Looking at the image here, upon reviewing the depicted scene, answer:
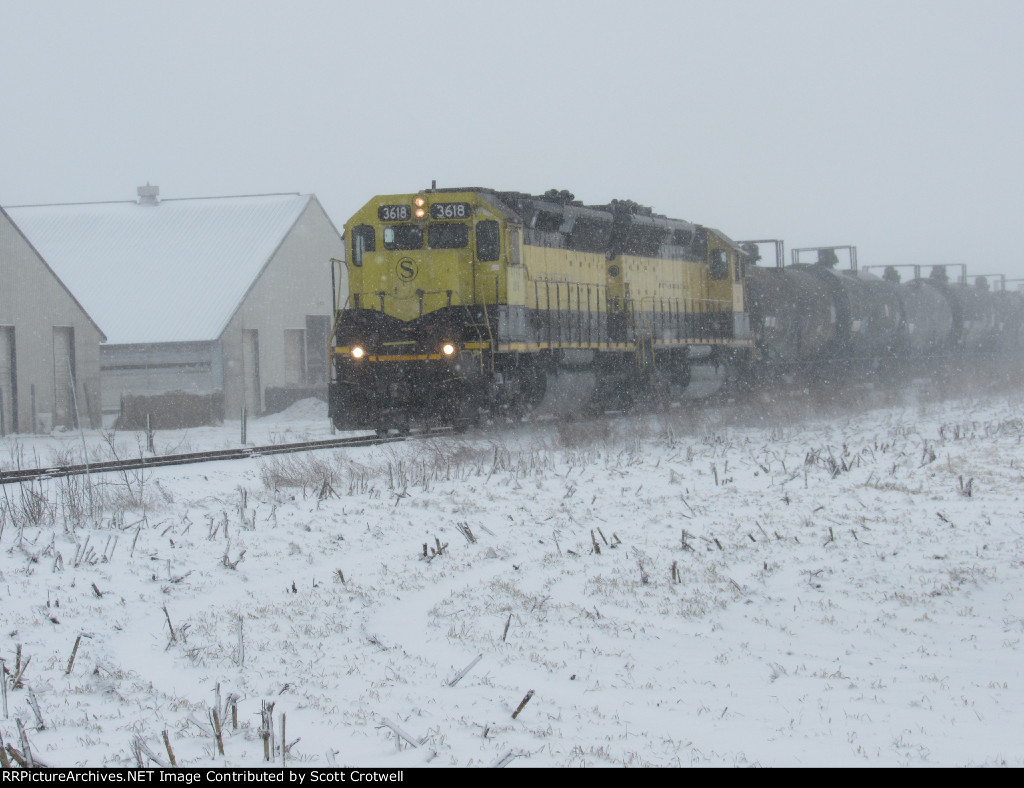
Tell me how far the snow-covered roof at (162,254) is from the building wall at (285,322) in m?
0.57

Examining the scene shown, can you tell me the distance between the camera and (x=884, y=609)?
24.0 feet

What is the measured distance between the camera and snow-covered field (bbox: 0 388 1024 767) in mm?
5027

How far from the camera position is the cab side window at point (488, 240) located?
55.4 ft

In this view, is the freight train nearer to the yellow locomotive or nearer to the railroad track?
the yellow locomotive

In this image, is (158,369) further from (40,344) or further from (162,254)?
(162,254)

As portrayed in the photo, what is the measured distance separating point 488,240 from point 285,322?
17.2 m

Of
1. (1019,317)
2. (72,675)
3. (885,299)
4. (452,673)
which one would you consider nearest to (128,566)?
(72,675)

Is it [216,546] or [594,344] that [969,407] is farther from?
[216,546]

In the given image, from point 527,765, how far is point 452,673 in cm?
148

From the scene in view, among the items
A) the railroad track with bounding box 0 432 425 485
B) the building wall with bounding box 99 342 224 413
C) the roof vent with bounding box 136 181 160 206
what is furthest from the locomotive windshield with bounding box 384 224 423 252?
the roof vent with bounding box 136 181 160 206

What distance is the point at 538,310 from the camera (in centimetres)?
1800

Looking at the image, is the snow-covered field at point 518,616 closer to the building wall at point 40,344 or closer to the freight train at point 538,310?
the freight train at point 538,310

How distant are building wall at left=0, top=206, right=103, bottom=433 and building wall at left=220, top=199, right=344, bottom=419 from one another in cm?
361

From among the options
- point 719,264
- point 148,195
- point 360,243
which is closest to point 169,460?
point 360,243
